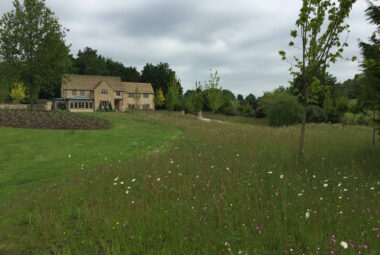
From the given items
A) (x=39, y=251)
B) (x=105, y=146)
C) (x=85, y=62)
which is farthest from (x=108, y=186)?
(x=85, y=62)

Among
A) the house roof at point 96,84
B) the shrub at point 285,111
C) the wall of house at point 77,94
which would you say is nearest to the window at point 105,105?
the wall of house at point 77,94

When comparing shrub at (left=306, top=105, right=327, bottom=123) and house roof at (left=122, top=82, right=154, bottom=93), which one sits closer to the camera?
shrub at (left=306, top=105, right=327, bottom=123)

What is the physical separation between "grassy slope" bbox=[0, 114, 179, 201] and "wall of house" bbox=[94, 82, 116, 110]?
36149mm

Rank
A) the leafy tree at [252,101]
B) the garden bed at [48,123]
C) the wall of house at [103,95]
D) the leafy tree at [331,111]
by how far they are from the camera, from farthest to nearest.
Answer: the leafy tree at [252,101] < the wall of house at [103,95] < the leafy tree at [331,111] < the garden bed at [48,123]

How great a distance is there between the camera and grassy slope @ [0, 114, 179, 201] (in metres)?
9.79

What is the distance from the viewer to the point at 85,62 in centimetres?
7700

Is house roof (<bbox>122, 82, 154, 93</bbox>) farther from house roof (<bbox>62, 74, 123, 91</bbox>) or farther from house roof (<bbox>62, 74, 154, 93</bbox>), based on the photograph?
house roof (<bbox>62, 74, 123, 91</bbox>)

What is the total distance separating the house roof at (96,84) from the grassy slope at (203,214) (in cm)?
4905

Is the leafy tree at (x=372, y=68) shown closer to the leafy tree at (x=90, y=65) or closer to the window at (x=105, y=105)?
the window at (x=105, y=105)

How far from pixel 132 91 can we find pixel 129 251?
190ft

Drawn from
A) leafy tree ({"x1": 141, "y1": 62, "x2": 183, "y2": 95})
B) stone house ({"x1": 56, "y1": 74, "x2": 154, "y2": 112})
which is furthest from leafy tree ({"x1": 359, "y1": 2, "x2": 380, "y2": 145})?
leafy tree ({"x1": 141, "y1": 62, "x2": 183, "y2": 95})

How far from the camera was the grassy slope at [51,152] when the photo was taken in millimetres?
9789

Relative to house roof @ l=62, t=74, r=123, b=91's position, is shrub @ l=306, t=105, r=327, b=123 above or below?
below

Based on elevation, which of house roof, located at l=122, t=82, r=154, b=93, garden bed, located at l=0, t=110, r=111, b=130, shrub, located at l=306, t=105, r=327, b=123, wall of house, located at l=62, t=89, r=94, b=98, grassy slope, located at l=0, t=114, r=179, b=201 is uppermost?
house roof, located at l=122, t=82, r=154, b=93
